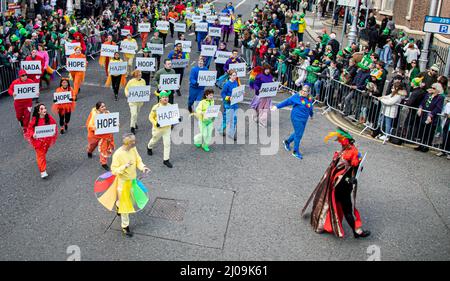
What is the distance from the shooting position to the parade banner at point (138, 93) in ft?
37.8

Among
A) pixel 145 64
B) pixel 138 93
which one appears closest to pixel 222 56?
pixel 145 64

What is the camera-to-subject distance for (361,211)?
871 cm

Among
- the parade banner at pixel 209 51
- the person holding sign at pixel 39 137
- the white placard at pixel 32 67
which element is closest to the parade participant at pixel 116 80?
the white placard at pixel 32 67

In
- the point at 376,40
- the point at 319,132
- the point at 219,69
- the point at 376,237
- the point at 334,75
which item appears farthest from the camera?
the point at 376,40

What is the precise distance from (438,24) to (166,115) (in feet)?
27.5

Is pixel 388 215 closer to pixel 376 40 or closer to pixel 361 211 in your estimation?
pixel 361 211

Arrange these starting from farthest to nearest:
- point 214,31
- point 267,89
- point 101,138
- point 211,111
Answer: point 214,31
point 267,89
point 211,111
point 101,138

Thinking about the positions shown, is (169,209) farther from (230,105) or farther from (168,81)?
(168,81)

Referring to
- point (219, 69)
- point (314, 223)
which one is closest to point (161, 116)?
point (314, 223)

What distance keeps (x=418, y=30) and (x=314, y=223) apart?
21.0 meters

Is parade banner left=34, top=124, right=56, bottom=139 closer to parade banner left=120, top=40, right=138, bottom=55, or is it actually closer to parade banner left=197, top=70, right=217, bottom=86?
parade banner left=197, top=70, right=217, bottom=86

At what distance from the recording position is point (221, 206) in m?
8.50

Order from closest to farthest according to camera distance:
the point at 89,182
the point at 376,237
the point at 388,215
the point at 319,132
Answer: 1. the point at 376,237
2. the point at 388,215
3. the point at 89,182
4. the point at 319,132

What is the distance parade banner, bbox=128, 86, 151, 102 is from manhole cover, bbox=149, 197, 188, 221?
3.72 metres
